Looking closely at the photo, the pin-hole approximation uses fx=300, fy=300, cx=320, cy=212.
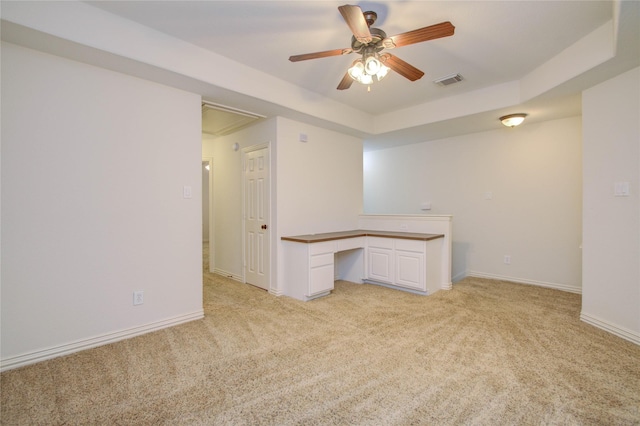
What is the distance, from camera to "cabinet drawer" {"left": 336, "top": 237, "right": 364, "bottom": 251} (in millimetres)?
4059

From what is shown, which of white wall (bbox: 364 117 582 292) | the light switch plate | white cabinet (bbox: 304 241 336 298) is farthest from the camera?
white wall (bbox: 364 117 582 292)

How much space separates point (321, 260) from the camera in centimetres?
378

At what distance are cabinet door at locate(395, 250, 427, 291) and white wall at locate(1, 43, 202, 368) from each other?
2.52m

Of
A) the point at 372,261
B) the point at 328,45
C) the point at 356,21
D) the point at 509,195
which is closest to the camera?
the point at 356,21

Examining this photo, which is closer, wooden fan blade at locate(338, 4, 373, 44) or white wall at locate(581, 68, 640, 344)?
wooden fan blade at locate(338, 4, 373, 44)

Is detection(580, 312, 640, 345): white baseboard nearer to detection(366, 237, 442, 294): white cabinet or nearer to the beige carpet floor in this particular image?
the beige carpet floor

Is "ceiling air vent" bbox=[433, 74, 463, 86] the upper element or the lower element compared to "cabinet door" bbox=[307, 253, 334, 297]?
upper

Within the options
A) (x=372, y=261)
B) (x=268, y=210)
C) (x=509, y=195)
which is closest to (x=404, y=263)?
(x=372, y=261)

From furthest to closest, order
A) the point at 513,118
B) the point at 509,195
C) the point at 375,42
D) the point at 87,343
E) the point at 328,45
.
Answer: the point at 509,195 → the point at 513,118 → the point at 328,45 → the point at 87,343 → the point at 375,42

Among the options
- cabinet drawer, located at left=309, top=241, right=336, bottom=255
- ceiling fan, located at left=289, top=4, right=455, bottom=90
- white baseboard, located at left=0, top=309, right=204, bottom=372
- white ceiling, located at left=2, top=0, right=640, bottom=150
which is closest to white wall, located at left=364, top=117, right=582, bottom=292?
white ceiling, located at left=2, top=0, right=640, bottom=150

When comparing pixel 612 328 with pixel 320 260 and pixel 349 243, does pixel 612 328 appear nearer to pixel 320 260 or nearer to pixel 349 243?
pixel 349 243

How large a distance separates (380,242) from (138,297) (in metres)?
2.97

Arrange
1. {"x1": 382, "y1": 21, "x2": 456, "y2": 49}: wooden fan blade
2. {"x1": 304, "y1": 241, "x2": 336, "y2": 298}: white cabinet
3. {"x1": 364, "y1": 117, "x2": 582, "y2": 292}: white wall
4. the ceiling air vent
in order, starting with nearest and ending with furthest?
{"x1": 382, "y1": 21, "x2": 456, "y2": 49}: wooden fan blade, the ceiling air vent, {"x1": 304, "y1": 241, "x2": 336, "y2": 298}: white cabinet, {"x1": 364, "y1": 117, "x2": 582, "y2": 292}: white wall

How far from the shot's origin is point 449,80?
350 centimetres
